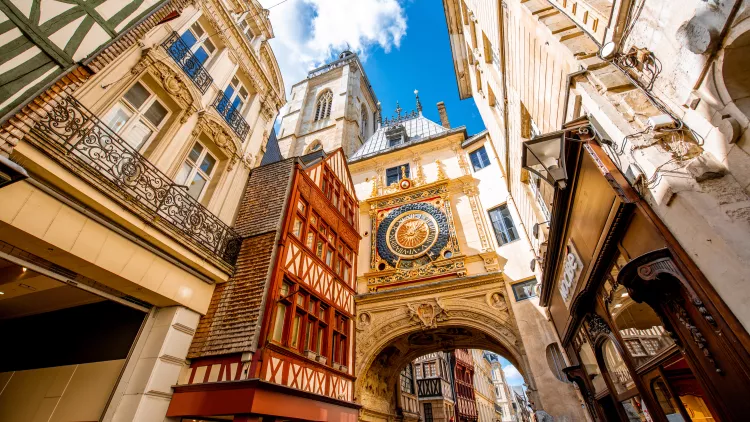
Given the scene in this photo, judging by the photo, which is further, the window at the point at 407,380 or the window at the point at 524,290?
the window at the point at 407,380

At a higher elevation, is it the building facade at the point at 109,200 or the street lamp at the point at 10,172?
the building facade at the point at 109,200

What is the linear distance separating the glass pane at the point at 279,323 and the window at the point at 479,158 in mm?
11416

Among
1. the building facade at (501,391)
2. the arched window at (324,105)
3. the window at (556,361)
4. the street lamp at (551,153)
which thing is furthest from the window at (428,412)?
the building facade at (501,391)

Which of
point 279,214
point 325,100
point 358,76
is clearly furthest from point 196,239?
point 358,76

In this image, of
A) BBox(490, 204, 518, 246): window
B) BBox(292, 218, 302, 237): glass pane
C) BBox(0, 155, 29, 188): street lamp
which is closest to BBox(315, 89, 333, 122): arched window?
BBox(490, 204, 518, 246): window

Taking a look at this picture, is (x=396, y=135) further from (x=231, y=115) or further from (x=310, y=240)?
(x=310, y=240)

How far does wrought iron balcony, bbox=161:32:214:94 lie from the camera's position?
269 inches

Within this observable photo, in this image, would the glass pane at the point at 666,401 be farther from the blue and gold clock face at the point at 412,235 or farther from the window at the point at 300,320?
the blue and gold clock face at the point at 412,235

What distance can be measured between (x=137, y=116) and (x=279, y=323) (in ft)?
16.5

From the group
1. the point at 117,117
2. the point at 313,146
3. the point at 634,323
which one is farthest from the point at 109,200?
the point at 313,146

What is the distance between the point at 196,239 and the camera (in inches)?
232

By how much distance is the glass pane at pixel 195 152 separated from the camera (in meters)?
7.27

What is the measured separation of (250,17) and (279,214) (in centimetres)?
767

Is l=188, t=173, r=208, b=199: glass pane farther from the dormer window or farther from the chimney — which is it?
the chimney
